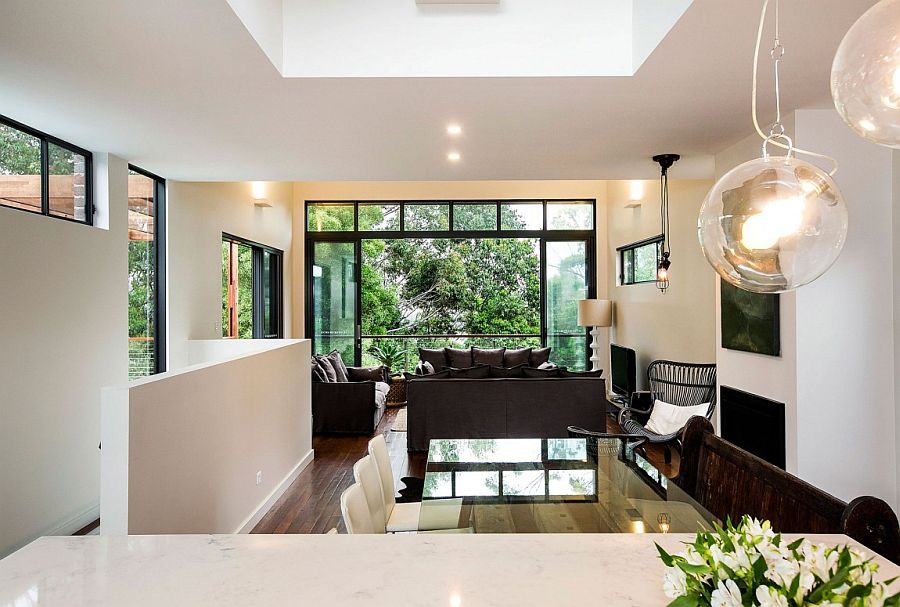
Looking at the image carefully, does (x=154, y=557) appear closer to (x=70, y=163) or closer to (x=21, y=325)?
(x=21, y=325)

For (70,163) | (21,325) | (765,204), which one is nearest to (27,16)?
(21,325)

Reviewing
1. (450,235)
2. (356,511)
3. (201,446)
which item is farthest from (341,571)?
(450,235)

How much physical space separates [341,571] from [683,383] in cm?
504

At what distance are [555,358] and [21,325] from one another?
7.14 m

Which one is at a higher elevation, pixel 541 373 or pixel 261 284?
pixel 261 284

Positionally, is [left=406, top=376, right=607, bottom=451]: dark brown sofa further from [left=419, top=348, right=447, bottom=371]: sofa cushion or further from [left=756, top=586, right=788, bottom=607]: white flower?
[left=756, top=586, right=788, bottom=607]: white flower

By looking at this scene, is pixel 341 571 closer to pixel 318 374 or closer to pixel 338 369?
pixel 318 374

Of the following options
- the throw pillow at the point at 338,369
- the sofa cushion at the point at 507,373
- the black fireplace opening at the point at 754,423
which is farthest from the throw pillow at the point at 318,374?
the black fireplace opening at the point at 754,423

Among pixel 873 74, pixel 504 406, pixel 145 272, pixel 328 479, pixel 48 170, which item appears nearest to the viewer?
pixel 873 74

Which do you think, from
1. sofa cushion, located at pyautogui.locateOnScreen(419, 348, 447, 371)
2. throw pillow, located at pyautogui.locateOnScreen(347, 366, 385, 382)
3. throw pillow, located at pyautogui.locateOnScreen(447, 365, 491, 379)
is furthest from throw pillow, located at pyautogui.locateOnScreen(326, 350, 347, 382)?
throw pillow, located at pyautogui.locateOnScreen(447, 365, 491, 379)

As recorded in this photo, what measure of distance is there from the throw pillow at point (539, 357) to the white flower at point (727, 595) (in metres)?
7.88

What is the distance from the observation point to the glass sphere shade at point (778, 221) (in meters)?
1.11

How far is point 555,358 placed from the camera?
9.37 m

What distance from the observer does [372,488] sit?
2.51 m
